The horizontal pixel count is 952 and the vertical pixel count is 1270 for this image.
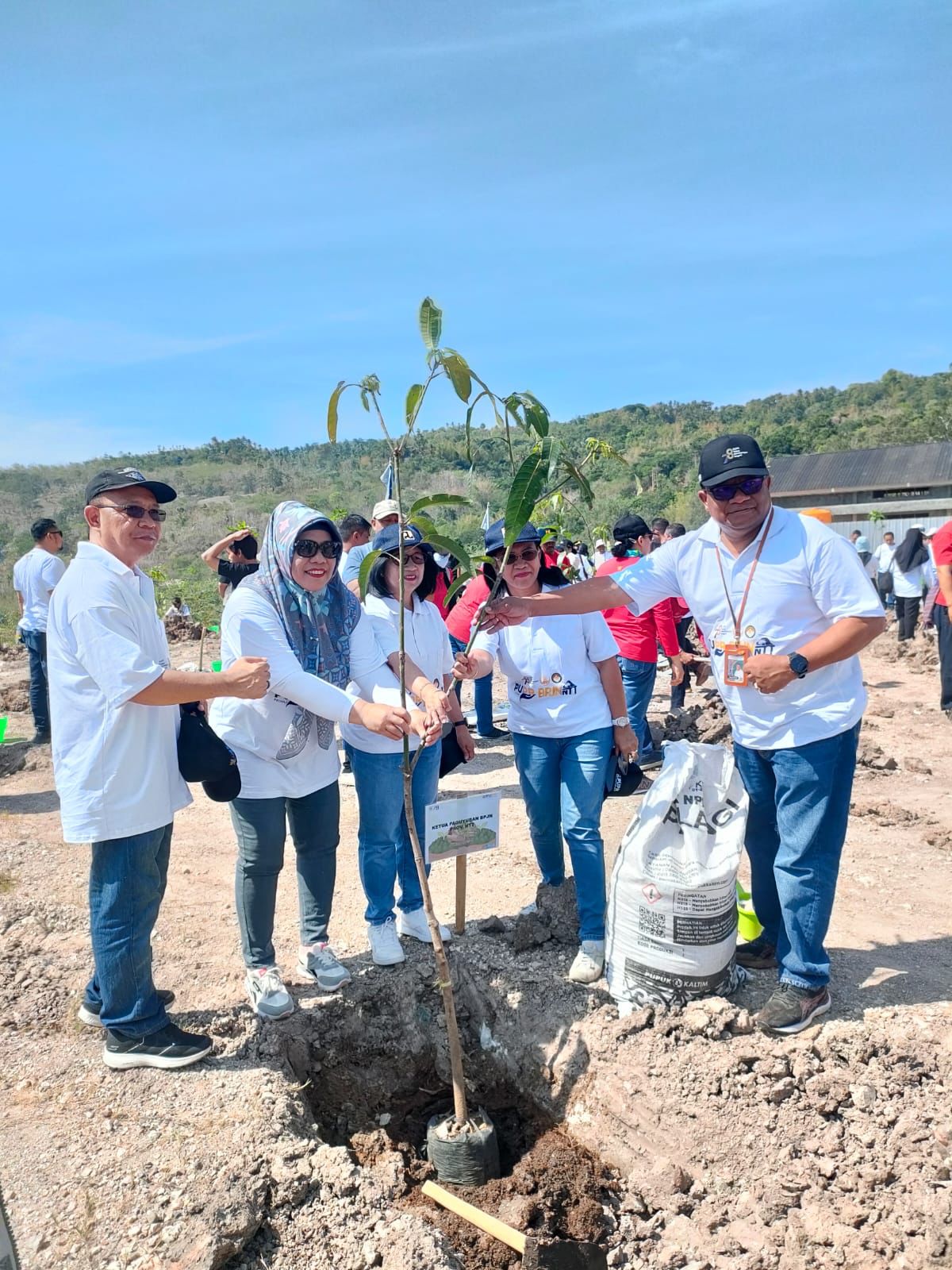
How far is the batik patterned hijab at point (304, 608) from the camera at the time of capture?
2715mm

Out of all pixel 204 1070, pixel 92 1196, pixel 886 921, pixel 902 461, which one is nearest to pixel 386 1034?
pixel 204 1070

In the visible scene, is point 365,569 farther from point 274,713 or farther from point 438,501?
point 274,713

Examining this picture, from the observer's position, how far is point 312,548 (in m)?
2.71

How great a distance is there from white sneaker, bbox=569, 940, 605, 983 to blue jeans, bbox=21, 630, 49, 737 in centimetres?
648

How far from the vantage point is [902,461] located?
32.2m

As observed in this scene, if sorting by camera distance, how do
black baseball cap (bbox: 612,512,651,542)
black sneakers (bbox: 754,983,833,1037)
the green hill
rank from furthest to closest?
1. the green hill
2. black baseball cap (bbox: 612,512,651,542)
3. black sneakers (bbox: 754,983,833,1037)

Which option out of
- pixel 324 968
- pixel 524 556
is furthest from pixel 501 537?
pixel 324 968

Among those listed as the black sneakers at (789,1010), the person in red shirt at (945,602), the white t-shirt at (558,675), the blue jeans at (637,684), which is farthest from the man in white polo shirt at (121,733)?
the person in red shirt at (945,602)

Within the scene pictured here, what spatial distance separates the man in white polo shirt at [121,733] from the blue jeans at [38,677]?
5959 mm

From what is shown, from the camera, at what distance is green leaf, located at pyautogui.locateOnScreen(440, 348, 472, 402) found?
1.93 m

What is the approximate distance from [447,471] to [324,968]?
4909 cm

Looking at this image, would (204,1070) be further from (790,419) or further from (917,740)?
(790,419)

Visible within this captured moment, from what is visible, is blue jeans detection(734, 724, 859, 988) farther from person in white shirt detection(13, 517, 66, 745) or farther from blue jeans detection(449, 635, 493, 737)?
person in white shirt detection(13, 517, 66, 745)

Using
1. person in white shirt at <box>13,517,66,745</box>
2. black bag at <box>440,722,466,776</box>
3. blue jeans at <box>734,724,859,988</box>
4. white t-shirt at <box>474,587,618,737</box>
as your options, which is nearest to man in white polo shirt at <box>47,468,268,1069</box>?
white t-shirt at <box>474,587,618,737</box>
